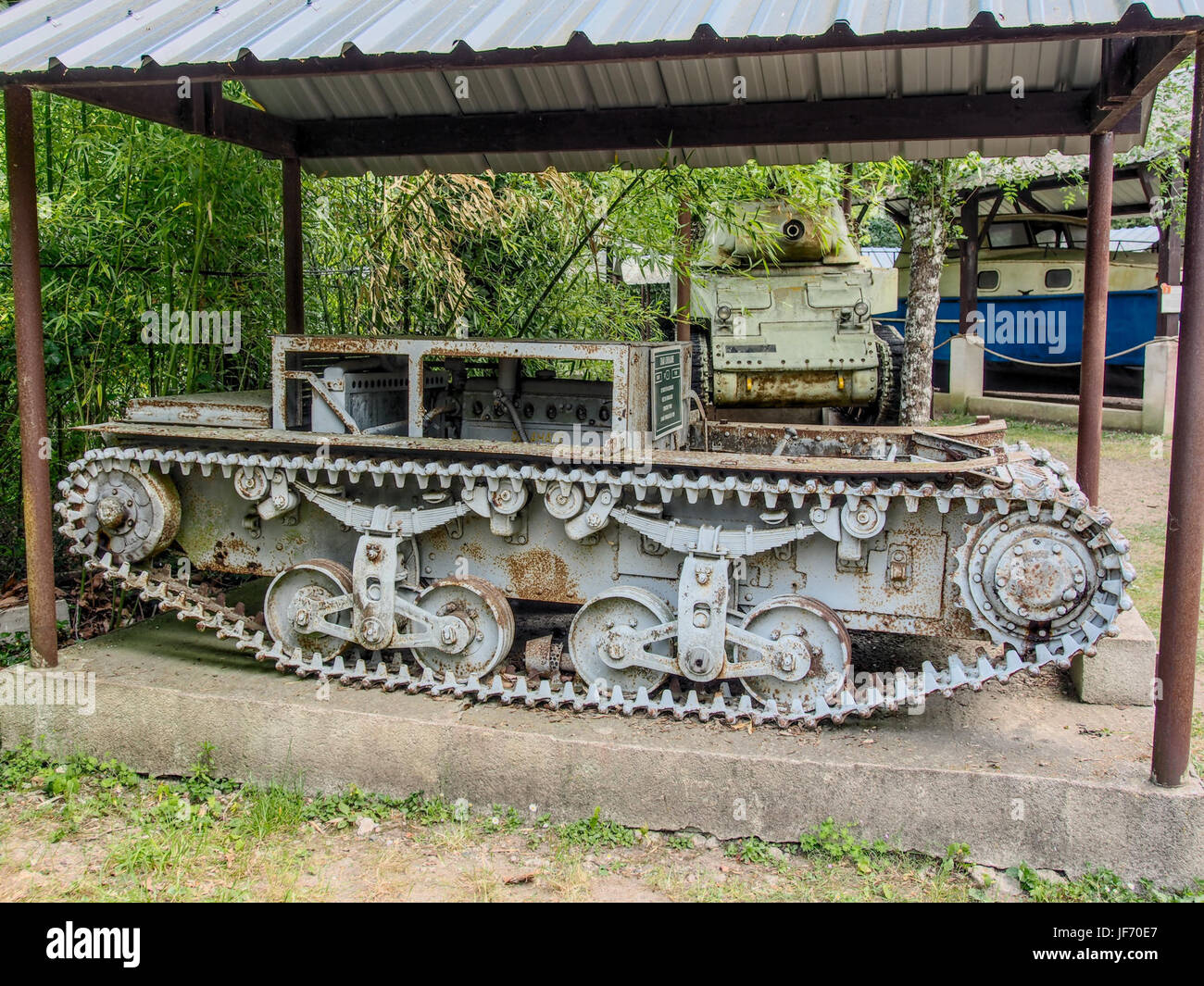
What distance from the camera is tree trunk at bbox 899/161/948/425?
1491 centimetres

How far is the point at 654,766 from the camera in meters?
5.16

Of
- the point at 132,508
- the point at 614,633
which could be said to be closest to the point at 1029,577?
the point at 614,633

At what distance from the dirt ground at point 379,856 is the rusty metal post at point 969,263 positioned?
54.8 ft

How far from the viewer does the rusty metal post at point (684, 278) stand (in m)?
9.27

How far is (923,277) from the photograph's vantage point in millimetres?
15984

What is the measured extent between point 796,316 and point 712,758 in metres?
8.74

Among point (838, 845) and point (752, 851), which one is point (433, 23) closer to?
point (752, 851)

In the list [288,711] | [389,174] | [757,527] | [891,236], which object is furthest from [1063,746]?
[891,236]

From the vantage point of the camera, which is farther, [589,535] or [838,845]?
[589,535]

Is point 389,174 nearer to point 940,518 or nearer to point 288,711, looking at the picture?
point 288,711

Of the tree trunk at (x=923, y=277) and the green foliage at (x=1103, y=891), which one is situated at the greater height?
the tree trunk at (x=923, y=277)

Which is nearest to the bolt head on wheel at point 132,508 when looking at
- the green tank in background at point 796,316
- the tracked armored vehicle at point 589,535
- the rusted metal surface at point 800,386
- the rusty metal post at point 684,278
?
the tracked armored vehicle at point 589,535

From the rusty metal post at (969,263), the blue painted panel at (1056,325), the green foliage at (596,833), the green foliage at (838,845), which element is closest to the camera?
the green foliage at (838,845)

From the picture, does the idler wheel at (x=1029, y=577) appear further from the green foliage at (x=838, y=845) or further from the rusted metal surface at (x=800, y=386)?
the rusted metal surface at (x=800, y=386)
